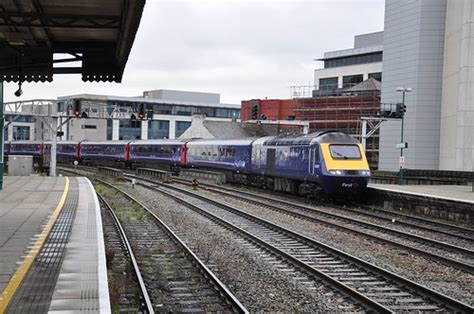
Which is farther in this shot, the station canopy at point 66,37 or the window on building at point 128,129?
the window on building at point 128,129

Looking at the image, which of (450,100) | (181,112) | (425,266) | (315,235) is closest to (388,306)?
(425,266)

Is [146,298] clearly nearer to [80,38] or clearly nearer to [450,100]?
[80,38]

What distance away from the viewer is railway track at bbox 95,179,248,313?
28.5 feet

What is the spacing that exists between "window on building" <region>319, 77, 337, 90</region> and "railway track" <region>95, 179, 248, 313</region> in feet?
241

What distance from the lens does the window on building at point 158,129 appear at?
4141 inches

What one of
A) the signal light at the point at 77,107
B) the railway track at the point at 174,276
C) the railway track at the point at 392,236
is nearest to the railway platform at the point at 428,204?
the railway track at the point at 392,236

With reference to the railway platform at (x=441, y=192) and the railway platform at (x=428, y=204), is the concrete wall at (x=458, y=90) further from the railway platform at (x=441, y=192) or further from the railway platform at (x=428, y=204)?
the railway platform at (x=428, y=204)

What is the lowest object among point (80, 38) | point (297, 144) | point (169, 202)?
point (169, 202)

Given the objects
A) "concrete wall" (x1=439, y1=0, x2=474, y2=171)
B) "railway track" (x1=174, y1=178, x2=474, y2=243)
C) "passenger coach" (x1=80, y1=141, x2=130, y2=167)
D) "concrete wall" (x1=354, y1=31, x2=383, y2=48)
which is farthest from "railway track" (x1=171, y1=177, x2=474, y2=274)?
"concrete wall" (x1=354, y1=31, x2=383, y2=48)

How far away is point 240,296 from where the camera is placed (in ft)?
30.4

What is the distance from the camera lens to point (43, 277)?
28.6ft

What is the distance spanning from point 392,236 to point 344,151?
313 inches

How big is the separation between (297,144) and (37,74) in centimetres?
1370

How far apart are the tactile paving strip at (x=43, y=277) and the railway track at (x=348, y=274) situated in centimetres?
437
